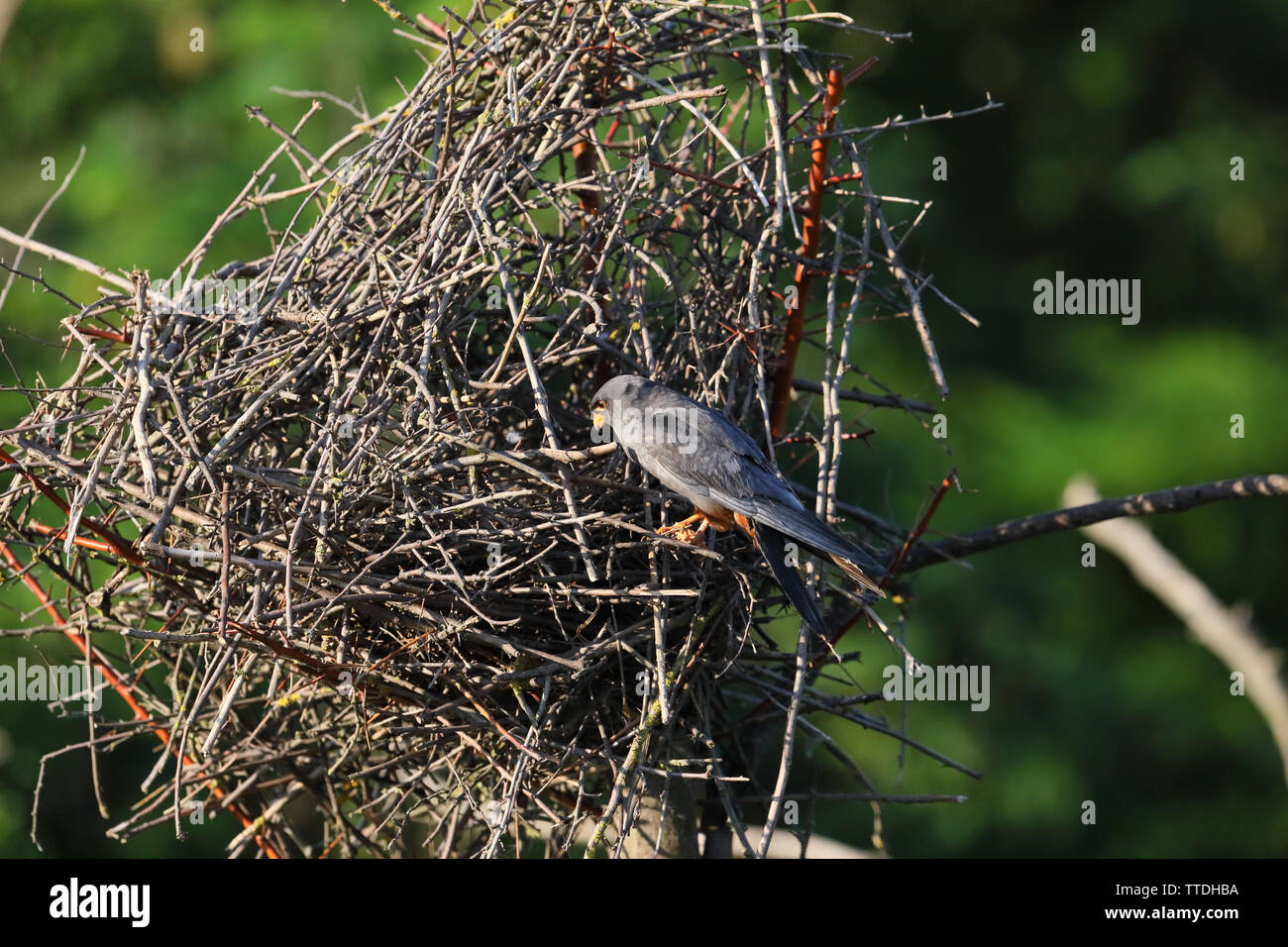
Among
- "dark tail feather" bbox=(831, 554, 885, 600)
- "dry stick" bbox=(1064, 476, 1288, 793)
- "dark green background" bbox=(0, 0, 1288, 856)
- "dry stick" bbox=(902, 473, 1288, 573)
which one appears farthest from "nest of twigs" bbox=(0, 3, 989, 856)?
"dark green background" bbox=(0, 0, 1288, 856)

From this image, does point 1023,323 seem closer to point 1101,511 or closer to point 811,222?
point 1101,511

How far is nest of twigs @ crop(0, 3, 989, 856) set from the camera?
7.70 ft

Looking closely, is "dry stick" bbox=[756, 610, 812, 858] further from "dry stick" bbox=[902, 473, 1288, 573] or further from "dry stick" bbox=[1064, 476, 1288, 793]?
"dry stick" bbox=[1064, 476, 1288, 793]

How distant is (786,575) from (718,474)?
24 centimetres

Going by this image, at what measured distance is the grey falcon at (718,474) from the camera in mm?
2396

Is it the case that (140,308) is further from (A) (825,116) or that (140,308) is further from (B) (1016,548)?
(B) (1016,548)

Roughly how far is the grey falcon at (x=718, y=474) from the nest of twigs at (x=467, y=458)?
0.08 m

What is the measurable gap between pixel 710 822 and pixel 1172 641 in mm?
5671

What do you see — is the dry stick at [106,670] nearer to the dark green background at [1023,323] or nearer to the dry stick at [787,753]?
the dry stick at [787,753]

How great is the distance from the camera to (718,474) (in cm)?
249

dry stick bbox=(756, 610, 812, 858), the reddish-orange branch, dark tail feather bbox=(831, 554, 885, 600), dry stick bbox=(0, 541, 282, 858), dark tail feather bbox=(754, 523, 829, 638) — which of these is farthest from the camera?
dry stick bbox=(0, 541, 282, 858)

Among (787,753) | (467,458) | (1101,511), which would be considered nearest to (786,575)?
(787,753)

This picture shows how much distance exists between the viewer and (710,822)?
315 centimetres

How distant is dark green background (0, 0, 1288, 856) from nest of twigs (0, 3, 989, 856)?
2264 mm
